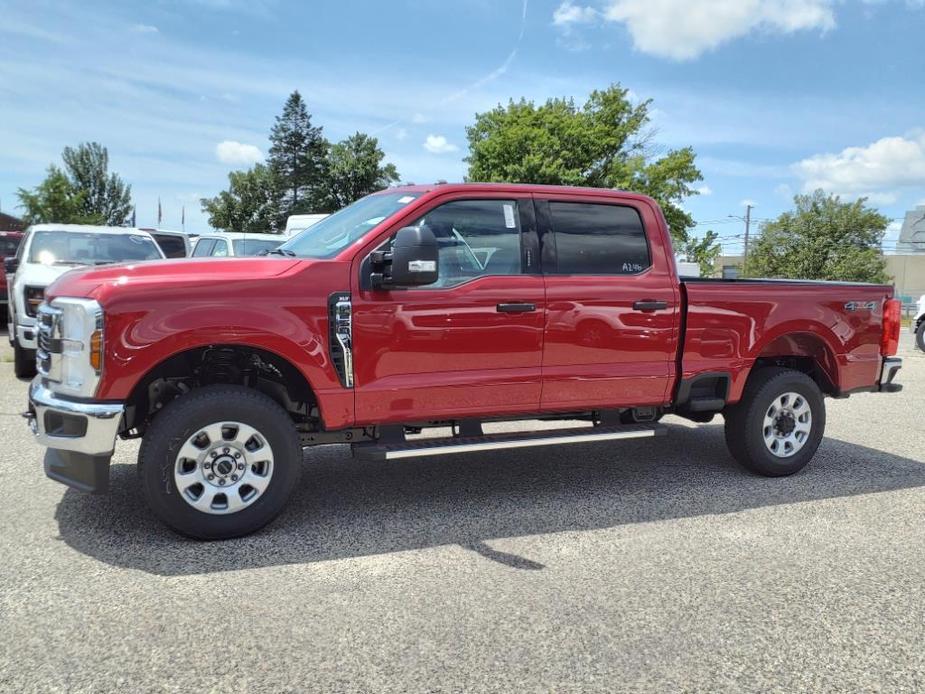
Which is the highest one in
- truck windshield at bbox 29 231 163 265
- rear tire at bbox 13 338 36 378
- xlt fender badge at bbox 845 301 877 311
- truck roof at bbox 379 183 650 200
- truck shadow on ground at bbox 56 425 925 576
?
truck roof at bbox 379 183 650 200

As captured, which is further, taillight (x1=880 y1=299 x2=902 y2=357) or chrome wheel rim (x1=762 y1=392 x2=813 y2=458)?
taillight (x1=880 y1=299 x2=902 y2=357)

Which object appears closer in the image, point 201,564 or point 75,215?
point 201,564

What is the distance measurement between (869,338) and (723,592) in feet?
10.3

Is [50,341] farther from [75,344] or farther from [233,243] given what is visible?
[233,243]

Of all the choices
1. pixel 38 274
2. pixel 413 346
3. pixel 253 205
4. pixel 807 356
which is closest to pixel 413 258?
pixel 413 346

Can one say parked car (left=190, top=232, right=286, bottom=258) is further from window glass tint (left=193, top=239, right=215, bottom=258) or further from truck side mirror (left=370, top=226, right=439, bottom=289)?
truck side mirror (left=370, top=226, right=439, bottom=289)

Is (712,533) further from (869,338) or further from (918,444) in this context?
(918,444)

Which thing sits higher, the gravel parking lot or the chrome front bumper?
the chrome front bumper

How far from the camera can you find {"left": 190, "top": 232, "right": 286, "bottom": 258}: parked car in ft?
44.9

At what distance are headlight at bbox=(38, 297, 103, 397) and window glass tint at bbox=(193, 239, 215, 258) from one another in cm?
1127

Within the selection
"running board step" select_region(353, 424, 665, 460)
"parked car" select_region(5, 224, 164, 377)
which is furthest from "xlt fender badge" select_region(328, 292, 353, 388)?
"parked car" select_region(5, 224, 164, 377)

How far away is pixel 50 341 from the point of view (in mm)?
3816

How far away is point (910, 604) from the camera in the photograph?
3361 millimetres

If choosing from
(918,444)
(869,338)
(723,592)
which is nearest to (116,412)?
(723,592)
